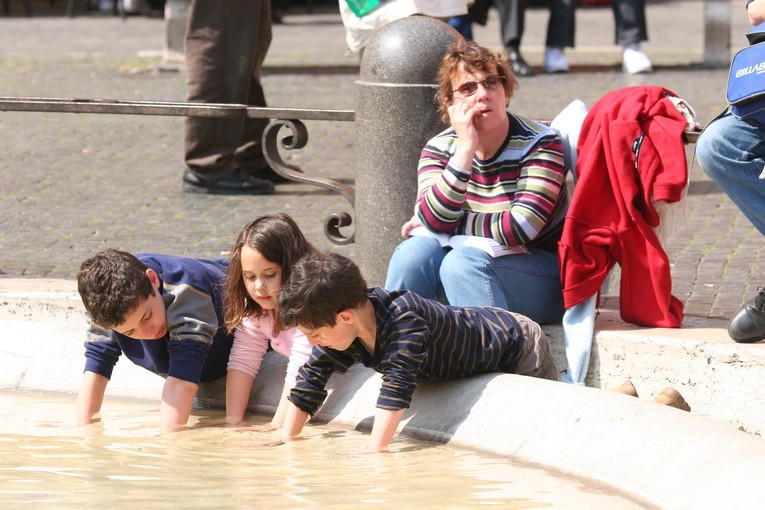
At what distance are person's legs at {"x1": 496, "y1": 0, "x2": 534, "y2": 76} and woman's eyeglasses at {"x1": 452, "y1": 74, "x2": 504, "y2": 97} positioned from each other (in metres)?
7.20

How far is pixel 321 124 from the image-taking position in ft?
30.8

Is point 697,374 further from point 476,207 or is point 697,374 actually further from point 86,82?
point 86,82

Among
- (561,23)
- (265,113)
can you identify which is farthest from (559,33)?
(265,113)

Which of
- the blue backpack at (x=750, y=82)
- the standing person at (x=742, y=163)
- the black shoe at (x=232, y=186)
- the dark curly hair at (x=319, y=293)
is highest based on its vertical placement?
the blue backpack at (x=750, y=82)

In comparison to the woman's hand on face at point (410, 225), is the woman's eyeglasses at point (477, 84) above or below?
above

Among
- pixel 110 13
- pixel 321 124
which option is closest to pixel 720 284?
pixel 321 124

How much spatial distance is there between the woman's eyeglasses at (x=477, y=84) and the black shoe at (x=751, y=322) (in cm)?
104

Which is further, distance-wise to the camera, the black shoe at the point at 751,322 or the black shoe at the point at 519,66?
the black shoe at the point at 519,66

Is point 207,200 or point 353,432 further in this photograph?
point 207,200

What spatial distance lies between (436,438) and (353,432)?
12.0 inches

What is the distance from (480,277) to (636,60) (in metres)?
7.82

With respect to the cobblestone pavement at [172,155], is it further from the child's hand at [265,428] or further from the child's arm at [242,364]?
the child's hand at [265,428]

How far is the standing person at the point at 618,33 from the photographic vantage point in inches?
454

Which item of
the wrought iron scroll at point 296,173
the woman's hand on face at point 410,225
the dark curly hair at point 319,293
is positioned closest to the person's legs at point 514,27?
the wrought iron scroll at point 296,173
